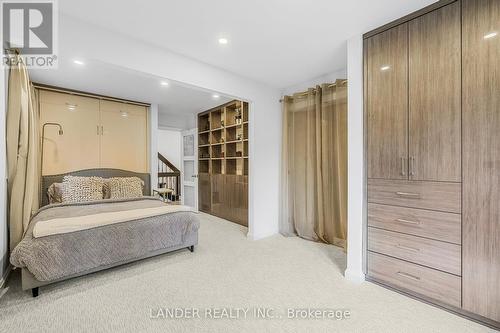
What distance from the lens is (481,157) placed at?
167 cm

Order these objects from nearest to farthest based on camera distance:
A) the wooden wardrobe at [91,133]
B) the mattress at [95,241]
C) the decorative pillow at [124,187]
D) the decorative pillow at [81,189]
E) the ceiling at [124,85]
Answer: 1. the mattress at [95,241]
2. the ceiling at [124,85]
3. the decorative pillow at [81,189]
4. the wooden wardrobe at [91,133]
5. the decorative pillow at [124,187]

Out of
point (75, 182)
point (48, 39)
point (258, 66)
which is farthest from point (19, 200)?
point (258, 66)

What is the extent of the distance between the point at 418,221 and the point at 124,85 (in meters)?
4.14

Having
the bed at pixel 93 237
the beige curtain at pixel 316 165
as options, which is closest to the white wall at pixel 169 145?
the bed at pixel 93 237

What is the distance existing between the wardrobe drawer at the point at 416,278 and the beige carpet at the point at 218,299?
104 millimetres

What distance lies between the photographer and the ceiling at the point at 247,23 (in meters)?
1.88

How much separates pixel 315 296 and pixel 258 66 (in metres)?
2.72

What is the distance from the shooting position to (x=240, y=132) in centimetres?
466

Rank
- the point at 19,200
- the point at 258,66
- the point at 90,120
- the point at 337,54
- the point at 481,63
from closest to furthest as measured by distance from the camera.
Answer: the point at 481,63 → the point at 19,200 → the point at 337,54 → the point at 258,66 → the point at 90,120

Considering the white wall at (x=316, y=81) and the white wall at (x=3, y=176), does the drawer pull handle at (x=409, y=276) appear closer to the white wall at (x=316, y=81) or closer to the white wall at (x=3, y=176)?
the white wall at (x=316, y=81)

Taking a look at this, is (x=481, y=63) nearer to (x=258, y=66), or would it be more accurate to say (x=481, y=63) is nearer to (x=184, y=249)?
(x=258, y=66)

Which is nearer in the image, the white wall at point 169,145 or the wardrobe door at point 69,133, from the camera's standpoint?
the wardrobe door at point 69,133

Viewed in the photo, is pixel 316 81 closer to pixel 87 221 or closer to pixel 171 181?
pixel 87 221

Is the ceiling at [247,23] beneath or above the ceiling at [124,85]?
above
